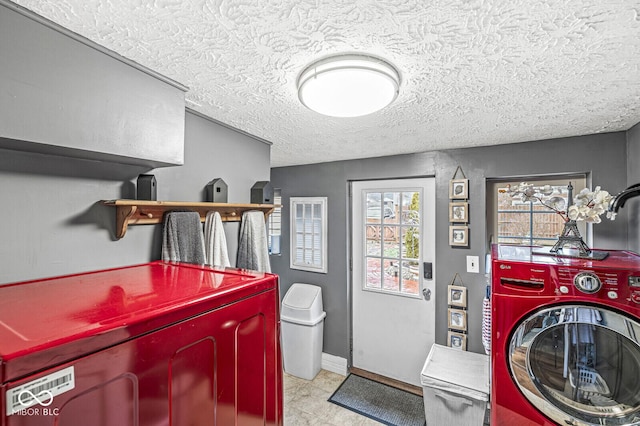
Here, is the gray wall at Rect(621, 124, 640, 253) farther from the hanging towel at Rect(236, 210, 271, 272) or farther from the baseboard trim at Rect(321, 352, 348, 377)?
the baseboard trim at Rect(321, 352, 348, 377)

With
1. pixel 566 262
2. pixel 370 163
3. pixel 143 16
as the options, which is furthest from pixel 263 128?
pixel 566 262

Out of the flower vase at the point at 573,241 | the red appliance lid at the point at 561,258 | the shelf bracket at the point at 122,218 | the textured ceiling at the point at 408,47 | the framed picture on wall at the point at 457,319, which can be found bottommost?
the framed picture on wall at the point at 457,319

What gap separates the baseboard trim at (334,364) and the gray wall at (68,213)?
7.73 feet

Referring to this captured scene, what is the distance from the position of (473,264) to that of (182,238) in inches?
88.5

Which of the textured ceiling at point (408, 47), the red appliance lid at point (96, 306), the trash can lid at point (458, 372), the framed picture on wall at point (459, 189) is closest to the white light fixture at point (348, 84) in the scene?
the textured ceiling at point (408, 47)

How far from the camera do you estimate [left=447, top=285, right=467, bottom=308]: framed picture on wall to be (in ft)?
8.09

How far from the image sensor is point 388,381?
111 inches

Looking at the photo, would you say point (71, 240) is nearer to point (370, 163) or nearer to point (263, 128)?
point (263, 128)

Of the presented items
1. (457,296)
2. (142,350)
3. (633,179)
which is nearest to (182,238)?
(142,350)

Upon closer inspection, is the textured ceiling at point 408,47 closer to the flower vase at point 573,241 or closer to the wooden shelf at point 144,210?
the wooden shelf at point 144,210

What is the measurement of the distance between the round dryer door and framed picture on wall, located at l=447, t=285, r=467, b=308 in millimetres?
1061

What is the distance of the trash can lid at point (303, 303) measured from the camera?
298 centimetres

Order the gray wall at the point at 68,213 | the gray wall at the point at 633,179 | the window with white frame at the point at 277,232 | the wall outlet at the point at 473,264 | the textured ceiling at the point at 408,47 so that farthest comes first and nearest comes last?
1. the window with white frame at the point at 277,232
2. the wall outlet at the point at 473,264
3. the gray wall at the point at 633,179
4. the gray wall at the point at 68,213
5. the textured ceiling at the point at 408,47

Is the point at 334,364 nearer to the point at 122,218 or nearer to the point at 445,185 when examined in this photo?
the point at 445,185
